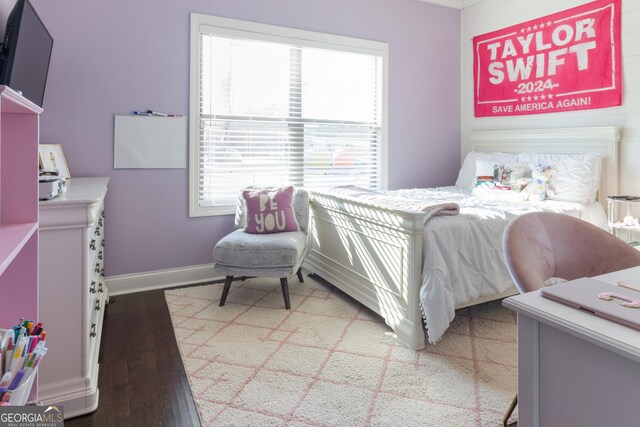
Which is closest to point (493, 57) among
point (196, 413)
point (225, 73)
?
point (225, 73)

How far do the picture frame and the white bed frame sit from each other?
1854 millimetres

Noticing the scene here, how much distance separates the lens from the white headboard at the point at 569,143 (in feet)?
10.7

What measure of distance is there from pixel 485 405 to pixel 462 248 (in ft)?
2.87

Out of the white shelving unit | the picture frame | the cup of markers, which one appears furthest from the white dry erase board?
the cup of markers

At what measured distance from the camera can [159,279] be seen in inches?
129

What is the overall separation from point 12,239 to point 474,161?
402cm

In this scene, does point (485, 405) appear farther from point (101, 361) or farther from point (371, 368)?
point (101, 361)

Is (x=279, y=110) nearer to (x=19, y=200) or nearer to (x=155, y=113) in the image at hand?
(x=155, y=113)

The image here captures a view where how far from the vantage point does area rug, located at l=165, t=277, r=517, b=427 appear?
170cm

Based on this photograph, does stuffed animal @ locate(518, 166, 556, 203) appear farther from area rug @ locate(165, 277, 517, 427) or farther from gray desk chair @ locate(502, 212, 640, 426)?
gray desk chair @ locate(502, 212, 640, 426)

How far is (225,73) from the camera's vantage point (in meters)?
3.42

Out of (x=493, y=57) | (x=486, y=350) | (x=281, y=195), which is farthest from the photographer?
(x=493, y=57)

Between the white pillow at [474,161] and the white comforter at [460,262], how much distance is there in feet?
3.99

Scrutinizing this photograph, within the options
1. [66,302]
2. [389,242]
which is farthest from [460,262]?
[66,302]
